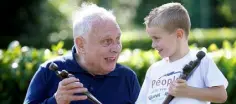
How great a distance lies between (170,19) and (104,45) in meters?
0.55

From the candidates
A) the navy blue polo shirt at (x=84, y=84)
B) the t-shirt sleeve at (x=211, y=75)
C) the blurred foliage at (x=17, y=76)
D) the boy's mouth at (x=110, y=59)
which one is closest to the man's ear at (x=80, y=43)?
the navy blue polo shirt at (x=84, y=84)

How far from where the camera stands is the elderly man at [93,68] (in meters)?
4.38

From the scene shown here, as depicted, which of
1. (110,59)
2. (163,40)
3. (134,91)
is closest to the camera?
(163,40)

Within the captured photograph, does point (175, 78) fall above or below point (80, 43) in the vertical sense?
below

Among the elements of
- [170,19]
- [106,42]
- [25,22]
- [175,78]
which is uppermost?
[25,22]

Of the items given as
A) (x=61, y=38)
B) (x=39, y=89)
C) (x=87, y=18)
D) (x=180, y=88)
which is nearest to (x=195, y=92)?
(x=180, y=88)

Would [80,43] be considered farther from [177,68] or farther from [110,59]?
[177,68]

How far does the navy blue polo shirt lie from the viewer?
4.55 metres

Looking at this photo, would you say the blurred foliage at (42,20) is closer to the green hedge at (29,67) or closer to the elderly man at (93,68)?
the green hedge at (29,67)

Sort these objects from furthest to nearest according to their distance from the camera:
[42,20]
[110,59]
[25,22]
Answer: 1. [42,20]
2. [25,22]
3. [110,59]

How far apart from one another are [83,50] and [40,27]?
16792 mm

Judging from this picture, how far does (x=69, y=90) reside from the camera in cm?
414

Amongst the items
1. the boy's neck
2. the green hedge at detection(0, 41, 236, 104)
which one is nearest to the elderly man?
the boy's neck

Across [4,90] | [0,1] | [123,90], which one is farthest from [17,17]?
[123,90]
